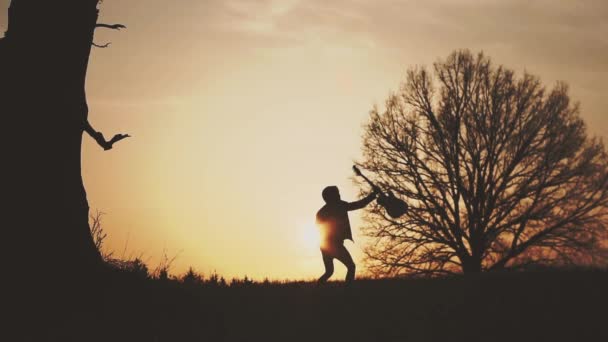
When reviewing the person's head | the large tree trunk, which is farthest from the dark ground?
the person's head

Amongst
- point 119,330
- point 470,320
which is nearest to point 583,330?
point 470,320

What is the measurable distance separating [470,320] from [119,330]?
3575 millimetres

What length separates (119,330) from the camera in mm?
5648

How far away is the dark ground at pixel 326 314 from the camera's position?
18.7ft

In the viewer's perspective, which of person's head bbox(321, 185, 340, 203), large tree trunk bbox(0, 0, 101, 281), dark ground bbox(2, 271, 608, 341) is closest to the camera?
dark ground bbox(2, 271, 608, 341)

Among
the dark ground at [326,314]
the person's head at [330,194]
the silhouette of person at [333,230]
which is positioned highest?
the person's head at [330,194]

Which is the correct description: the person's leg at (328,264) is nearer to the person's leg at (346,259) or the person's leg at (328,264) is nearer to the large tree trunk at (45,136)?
the person's leg at (346,259)

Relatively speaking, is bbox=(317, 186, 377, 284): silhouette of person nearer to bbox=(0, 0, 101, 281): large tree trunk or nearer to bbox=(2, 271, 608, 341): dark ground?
bbox=(2, 271, 608, 341): dark ground

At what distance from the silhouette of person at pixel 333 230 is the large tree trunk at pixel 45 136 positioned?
423 cm

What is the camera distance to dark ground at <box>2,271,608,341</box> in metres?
5.71

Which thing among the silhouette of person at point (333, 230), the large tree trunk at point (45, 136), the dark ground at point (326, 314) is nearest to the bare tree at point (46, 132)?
the large tree trunk at point (45, 136)

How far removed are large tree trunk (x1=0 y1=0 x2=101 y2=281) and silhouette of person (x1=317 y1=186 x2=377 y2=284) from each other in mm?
4226

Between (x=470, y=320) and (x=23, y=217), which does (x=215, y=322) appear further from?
(x=470, y=320)

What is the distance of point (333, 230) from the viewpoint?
993 cm
